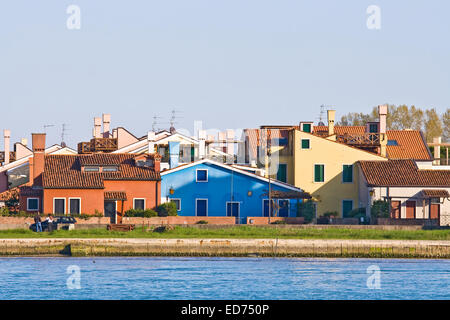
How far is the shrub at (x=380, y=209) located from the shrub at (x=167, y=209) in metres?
12.1

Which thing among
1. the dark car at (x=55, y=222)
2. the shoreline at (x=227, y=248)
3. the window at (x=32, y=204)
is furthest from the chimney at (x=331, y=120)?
the dark car at (x=55, y=222)

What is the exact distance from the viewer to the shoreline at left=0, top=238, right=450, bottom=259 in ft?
164

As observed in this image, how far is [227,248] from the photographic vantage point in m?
50.4

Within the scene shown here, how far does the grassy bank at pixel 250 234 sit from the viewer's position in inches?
2083

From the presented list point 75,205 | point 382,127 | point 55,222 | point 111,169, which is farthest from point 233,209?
point 382,127

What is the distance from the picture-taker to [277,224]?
58.6 meters

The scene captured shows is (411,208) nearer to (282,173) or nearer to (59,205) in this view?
(282,173)

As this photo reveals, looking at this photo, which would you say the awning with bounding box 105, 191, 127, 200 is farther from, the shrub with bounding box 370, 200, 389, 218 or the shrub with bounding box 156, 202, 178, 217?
the shrub with bounding box 370, 200, 389, 218

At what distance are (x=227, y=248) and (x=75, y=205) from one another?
13727 millimetres

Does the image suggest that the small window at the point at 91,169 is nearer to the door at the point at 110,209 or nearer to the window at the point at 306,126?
the door at the point at 110,209

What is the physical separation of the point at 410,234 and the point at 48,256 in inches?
778

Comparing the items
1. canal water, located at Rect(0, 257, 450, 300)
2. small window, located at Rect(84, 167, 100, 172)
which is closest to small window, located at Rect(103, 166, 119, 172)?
small window, located at Rect(84, 167, 100, 172)
